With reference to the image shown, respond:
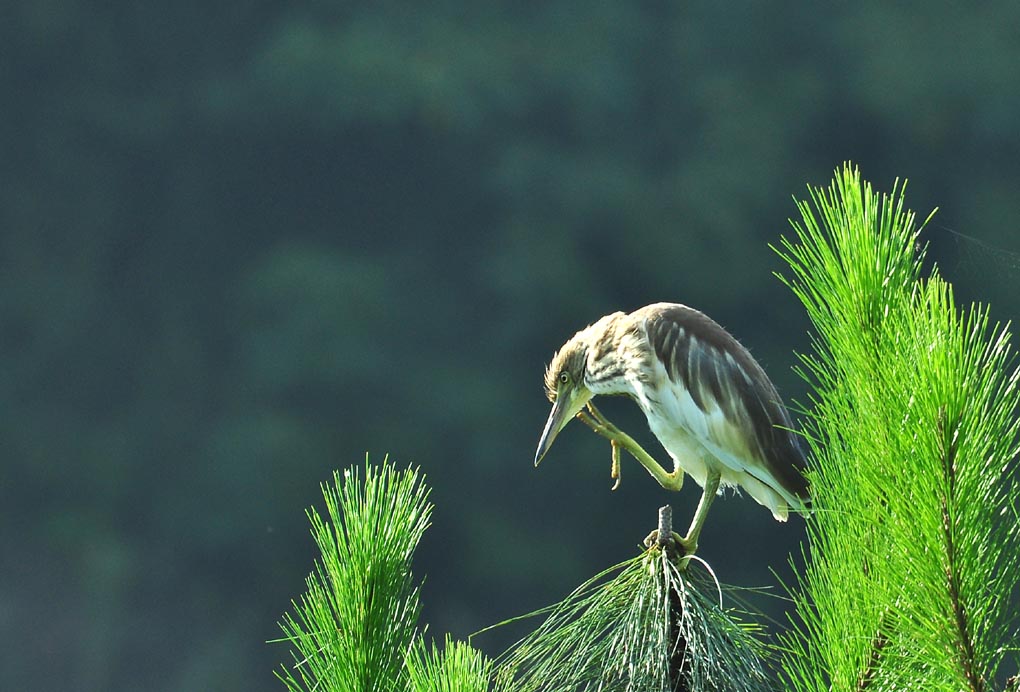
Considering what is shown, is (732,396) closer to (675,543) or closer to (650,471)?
(650,471)

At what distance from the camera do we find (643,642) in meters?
0.62

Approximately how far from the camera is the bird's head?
0.90 meters

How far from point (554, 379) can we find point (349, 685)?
33cm

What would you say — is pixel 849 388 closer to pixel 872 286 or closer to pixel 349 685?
pixel 872 286

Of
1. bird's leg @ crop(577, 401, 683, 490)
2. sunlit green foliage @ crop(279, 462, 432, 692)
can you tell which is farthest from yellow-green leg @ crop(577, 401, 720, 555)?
sunlit green foliage @ crop(279, 462, 432, 692)

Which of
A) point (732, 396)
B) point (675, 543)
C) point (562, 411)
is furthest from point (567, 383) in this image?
point (675, 543)

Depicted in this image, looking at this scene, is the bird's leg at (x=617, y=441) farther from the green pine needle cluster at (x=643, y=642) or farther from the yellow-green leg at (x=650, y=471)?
the green pine needle cluster at (x=643, y=642)

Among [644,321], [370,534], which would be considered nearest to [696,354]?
[644,321]

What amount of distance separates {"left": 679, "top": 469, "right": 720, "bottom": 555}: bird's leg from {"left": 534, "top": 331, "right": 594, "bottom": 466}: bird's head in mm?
114

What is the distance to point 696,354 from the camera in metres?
0.87

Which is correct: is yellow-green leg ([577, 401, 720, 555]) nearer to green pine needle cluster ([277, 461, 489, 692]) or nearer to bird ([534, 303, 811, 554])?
bird ([534, 303, 811, 554])

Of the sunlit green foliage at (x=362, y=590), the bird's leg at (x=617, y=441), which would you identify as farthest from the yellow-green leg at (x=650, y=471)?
the sunlit green foliage at (x=362, y=590)

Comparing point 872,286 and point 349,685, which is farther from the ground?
point 872,286

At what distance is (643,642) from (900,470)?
21 centimetres
